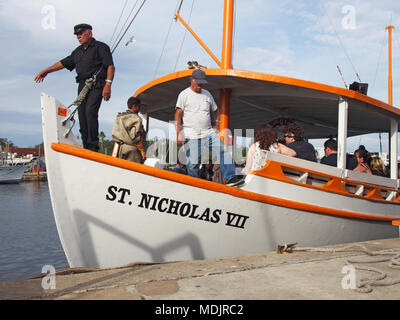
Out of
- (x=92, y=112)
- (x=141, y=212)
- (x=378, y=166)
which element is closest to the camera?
(x=141, y=212)

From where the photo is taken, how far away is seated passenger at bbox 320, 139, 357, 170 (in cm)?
570

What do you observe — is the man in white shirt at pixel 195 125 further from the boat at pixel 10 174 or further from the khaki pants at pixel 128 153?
the boat at pixel 10 174

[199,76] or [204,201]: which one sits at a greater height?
[199,76]

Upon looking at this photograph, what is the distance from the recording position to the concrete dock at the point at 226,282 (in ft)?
8.71

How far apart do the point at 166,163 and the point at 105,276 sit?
3.16m

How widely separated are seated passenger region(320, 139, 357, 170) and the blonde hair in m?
1.14

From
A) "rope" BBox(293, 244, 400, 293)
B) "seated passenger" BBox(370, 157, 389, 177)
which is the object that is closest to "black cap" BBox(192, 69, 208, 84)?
"rope" BBox(293, 244, 400, 293)

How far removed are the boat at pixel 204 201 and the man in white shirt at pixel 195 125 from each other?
38 cm

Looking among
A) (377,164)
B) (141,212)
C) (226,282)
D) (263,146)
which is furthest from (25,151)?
(226,282)

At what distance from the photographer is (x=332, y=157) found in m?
5.73

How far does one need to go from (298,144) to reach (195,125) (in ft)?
4.82

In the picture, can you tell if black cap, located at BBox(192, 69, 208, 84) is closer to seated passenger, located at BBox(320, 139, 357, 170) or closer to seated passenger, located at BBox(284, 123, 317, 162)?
seated passenger, located at BBox(284, 123, 317, 162)

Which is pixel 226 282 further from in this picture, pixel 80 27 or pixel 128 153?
pixel 80 27
